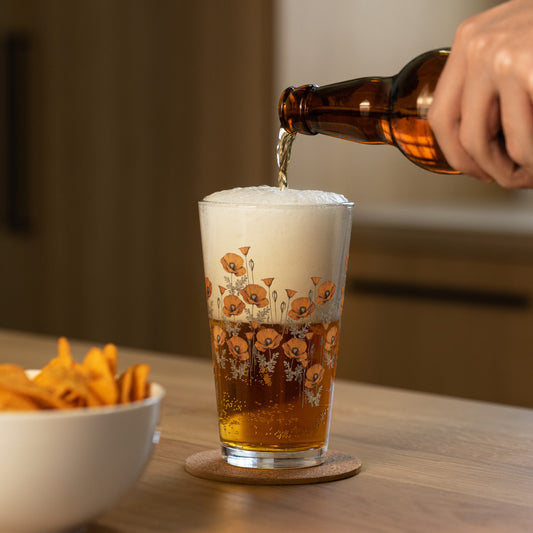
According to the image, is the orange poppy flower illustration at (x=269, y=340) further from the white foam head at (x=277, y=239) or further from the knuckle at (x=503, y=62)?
the knuckle at (x=503, y=62)

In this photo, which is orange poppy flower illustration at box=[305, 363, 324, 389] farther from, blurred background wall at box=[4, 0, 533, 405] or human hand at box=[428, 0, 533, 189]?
blurred background wall at box=[4, 0, 533, 405]

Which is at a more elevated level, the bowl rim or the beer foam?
the beer foam

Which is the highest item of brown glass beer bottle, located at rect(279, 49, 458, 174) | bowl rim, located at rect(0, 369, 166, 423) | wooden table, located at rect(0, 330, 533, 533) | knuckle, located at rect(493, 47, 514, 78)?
knuckle, located at rect(493, 47, 514, 78)

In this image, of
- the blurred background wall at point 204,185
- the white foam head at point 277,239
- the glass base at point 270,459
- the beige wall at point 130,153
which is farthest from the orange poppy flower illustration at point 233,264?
the beige wall at point 130,153

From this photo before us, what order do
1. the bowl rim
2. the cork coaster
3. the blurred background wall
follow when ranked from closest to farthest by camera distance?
the bowl rim, the cork coaster, the blurred background wall

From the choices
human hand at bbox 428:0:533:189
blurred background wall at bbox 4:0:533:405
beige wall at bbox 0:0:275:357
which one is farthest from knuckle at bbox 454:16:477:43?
beige wall at bbox 0:0:275:357

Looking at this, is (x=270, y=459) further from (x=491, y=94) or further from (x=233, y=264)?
(x=491, y=94)
